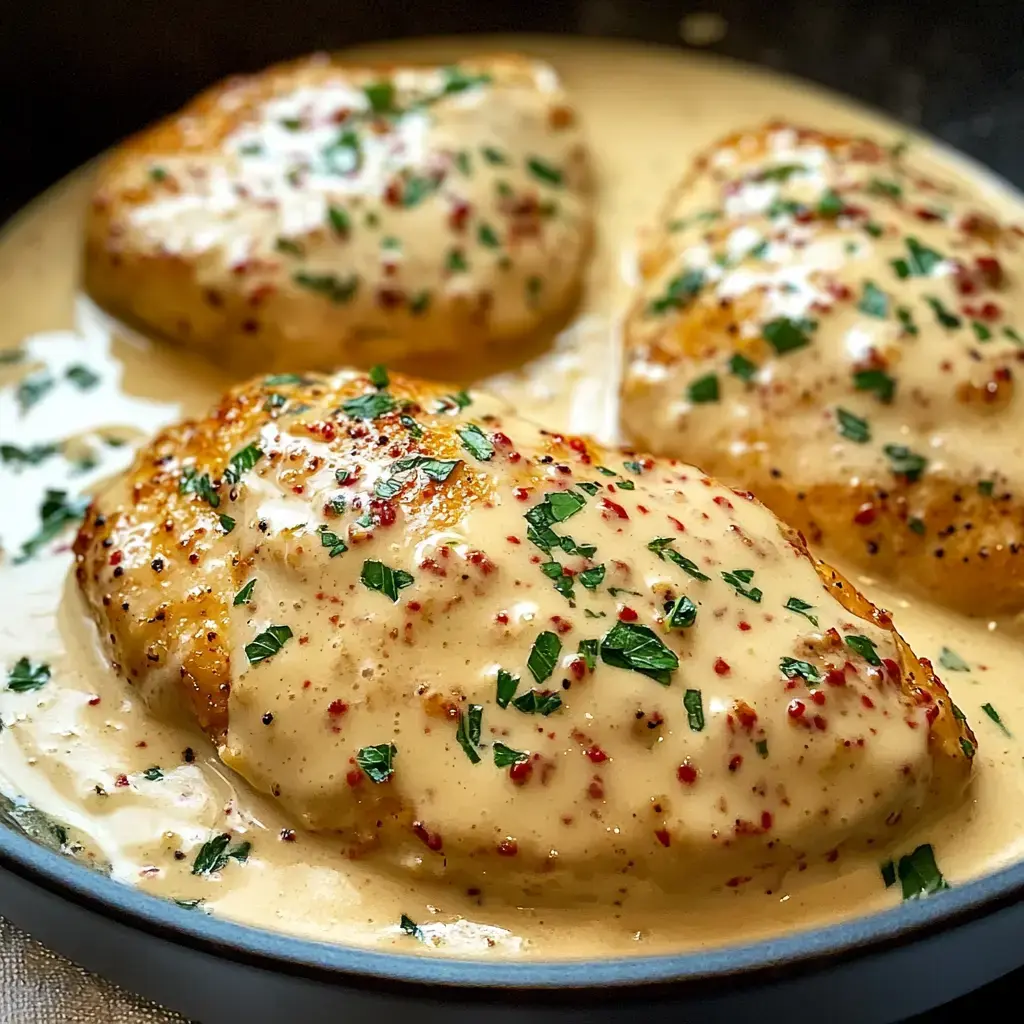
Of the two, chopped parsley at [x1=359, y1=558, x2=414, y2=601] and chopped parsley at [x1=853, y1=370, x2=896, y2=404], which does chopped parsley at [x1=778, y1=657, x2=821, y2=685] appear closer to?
chopped parsley at [x1=359, y1=558, x2=414, y2=601]

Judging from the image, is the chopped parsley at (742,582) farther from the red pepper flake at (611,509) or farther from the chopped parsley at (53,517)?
the chopped parsley at (53,517)

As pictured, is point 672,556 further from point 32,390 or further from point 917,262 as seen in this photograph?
point 32,390

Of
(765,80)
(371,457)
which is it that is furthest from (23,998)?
(765,80)

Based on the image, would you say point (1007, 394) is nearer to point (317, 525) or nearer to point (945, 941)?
point (945, 941)

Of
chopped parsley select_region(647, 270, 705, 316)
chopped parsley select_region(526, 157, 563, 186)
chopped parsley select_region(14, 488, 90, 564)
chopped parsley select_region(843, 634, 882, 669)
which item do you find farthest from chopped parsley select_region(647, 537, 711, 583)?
chopped parsley select_region(526, 157, 563, 186)

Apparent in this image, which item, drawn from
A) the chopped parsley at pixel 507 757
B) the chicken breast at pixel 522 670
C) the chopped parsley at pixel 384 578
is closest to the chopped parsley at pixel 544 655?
the chicken breast at pixel 522 670
